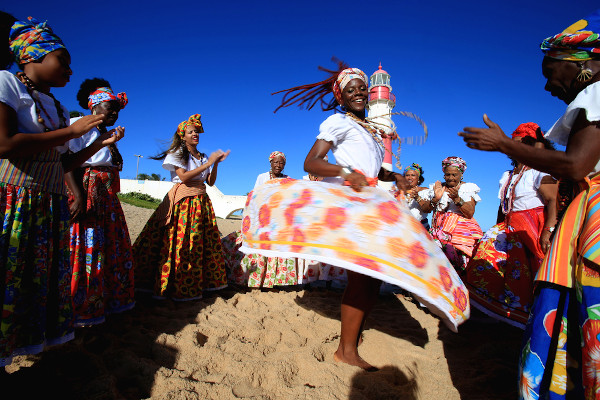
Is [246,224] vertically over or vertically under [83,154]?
under

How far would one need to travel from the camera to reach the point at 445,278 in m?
1.69

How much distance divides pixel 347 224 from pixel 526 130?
3.10m

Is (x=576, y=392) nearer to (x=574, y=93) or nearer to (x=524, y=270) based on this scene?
(x=574, y=93)

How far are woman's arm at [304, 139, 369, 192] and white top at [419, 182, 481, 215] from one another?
254cm

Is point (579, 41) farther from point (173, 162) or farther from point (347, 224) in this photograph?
point (173, 162)

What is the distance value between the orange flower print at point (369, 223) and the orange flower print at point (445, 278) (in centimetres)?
37

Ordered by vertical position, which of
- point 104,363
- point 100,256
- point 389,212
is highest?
point 389,212

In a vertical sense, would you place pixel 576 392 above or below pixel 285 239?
below

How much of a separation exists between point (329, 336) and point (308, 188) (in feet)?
4.93

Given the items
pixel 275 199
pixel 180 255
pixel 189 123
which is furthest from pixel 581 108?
pixel 189 123

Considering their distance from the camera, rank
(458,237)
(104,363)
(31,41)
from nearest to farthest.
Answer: (31,41)
(104,363)
(458,237)

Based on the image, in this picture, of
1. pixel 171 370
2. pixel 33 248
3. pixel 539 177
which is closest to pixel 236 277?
pixel 171 370

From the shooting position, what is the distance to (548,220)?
306 cm

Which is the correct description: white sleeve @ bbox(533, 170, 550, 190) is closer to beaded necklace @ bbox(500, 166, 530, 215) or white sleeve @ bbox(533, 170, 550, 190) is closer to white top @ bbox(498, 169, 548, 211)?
white top @ bbox(498, 169, 548, 211)
